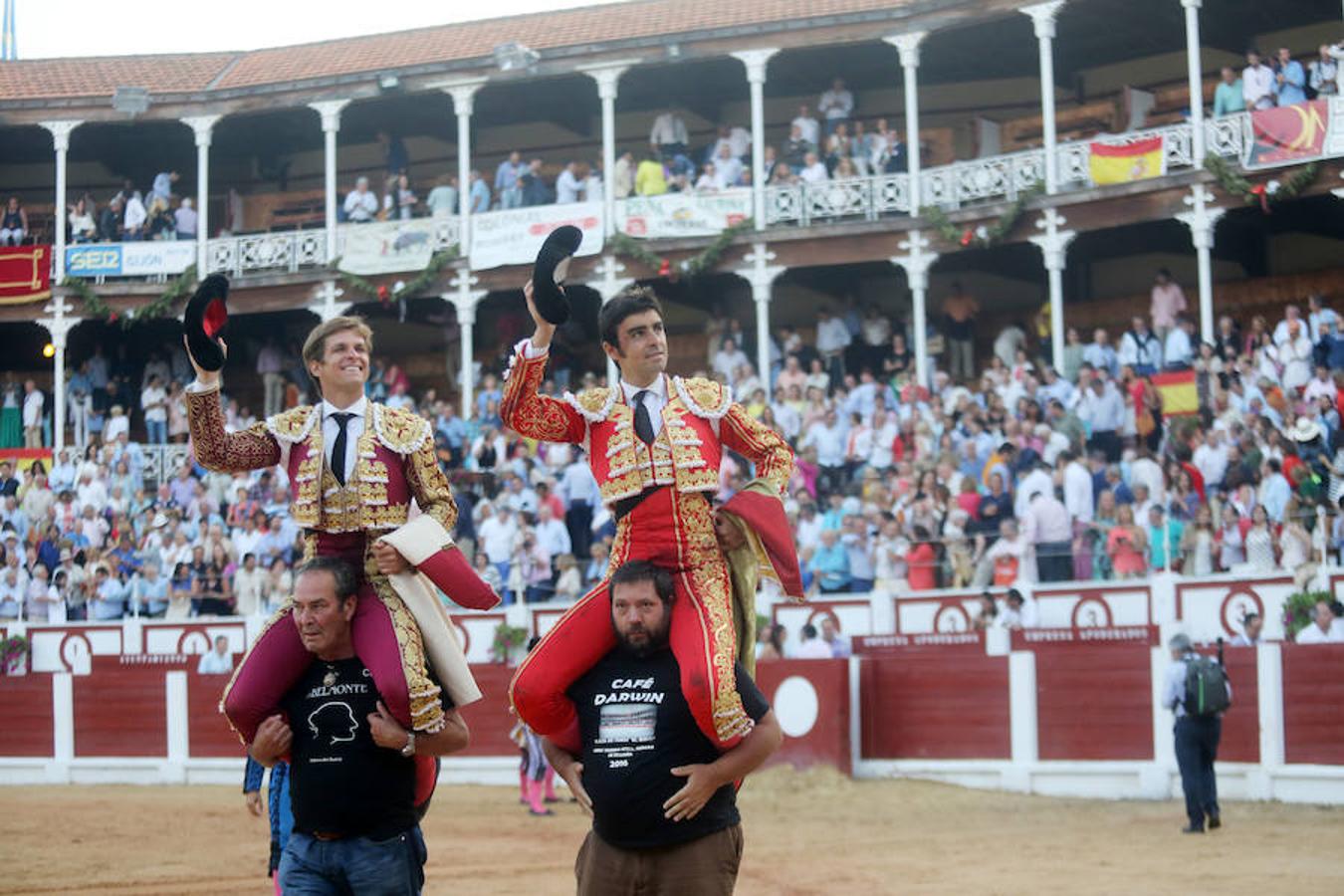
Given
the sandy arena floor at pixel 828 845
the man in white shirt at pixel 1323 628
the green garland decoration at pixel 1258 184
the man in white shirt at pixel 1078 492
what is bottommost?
the sandy arena floor at pixel 828 845

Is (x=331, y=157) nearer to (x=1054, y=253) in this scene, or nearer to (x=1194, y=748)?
(x=1054, y=253)

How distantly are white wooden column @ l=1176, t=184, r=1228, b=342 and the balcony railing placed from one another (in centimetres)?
39

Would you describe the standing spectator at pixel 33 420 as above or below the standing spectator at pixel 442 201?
below

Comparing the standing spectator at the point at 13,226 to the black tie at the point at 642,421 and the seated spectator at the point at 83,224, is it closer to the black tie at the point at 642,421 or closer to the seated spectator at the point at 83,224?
the seated spectator at the point at 83,224

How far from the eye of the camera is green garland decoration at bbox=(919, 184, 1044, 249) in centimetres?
1944

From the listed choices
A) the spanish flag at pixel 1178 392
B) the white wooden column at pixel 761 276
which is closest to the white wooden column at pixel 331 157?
the white wooden column at pixel 761 276

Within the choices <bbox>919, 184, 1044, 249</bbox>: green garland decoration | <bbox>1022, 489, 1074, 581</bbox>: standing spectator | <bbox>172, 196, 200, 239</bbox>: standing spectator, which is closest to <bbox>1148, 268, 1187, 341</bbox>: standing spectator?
<bbox>919, 184, 1044, 249</bbox>: green garland decoration

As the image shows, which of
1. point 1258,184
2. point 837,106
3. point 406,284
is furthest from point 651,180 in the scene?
point 1258,184

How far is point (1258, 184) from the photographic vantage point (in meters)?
17.9

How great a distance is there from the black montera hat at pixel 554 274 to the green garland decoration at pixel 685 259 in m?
16.4

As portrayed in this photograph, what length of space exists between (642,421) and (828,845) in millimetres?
6576

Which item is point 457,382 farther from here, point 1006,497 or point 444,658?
point 444,658

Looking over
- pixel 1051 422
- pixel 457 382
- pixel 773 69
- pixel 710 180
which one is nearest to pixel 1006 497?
pixel 1051 422

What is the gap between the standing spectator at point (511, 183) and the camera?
22031 mm
